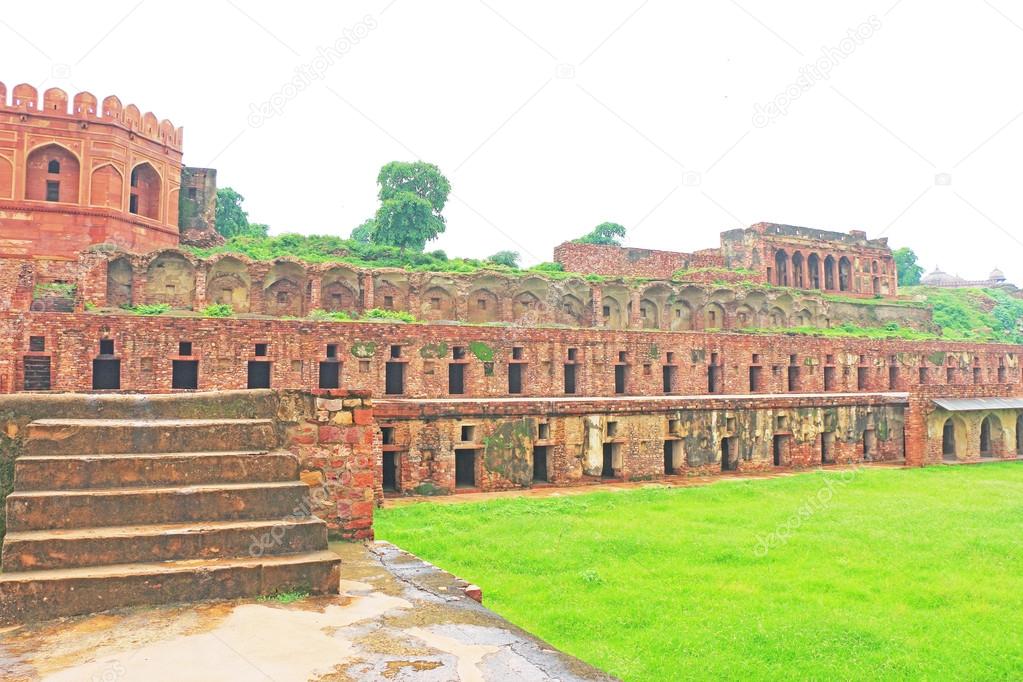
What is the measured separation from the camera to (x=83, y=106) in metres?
28.8

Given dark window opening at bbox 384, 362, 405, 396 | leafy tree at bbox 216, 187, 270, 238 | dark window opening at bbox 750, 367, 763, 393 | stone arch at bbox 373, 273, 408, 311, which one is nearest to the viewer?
dark window opening at bbox 384, 362, 405, 396

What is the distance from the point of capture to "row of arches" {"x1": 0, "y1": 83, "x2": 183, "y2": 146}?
91.9 ft

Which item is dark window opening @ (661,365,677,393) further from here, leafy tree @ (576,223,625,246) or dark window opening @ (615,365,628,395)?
leafy tree @ (576,223,625,246)

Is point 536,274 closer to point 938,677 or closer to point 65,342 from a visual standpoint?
point 65,342

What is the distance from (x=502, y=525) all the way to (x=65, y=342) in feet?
39.0

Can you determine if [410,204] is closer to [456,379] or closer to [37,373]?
[456,379]

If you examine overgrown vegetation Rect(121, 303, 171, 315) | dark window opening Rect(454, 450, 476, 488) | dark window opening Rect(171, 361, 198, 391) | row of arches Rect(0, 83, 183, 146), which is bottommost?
dark window opening Rect(454, 450, 476, 488)

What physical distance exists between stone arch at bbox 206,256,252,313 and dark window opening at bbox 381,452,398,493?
13.0 m

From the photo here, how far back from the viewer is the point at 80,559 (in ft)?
15.4

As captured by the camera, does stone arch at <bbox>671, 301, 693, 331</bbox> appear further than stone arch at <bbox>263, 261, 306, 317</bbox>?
Yes

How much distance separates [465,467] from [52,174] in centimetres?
2119

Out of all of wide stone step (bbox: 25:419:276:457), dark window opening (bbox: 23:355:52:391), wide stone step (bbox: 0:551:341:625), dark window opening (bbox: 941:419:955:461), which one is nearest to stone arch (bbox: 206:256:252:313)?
dark window opening (bbox: 23:355:52:391)

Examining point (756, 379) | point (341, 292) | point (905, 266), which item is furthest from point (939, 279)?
point (341, 292)

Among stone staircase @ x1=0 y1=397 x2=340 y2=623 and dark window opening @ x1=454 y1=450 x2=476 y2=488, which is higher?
stone staircase @ x1=0 y1=397 x2=340 y2=623
